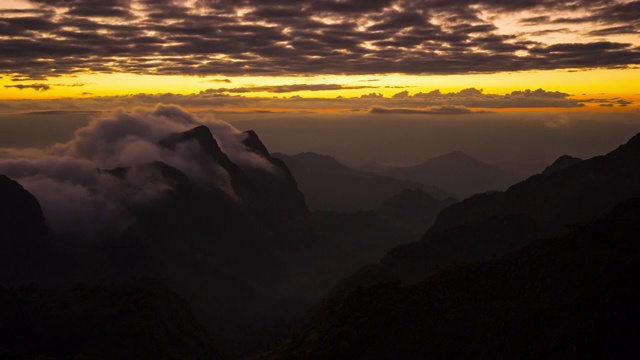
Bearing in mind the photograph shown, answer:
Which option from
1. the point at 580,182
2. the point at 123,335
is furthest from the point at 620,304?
Answer: the point at 580,182

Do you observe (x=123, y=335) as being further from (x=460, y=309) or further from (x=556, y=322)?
(x=556, y=322)

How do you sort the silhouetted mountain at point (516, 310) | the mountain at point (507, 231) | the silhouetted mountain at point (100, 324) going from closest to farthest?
the silhouetted mountain at point (516, 310)
the silhouetted mountain at point (100, 324)
the mountain at point (507, 231)

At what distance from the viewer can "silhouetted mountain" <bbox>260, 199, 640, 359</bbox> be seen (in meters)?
68.0

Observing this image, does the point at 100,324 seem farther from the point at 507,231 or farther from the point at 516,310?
the point at 507,231

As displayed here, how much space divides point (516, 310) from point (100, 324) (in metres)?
88.8

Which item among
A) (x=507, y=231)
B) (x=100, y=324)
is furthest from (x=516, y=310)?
(x=507, y=231)

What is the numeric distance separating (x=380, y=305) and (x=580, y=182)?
134927 mm

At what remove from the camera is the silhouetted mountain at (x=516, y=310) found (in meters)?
68.0

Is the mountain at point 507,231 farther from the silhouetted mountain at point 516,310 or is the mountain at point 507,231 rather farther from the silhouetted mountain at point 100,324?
the silhouetted mountain at point 516,310

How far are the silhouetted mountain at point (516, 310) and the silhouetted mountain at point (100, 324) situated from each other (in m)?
35.5

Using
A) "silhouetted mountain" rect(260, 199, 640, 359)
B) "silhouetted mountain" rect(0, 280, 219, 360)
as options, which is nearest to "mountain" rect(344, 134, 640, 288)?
"silhouetted mountain" rect(0, 280, 219, 360)

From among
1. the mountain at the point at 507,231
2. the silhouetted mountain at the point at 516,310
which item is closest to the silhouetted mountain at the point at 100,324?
the silhouetted mountain at the point at 516,310

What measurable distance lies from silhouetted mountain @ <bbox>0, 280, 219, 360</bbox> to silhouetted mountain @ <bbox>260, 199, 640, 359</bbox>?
35.5 m

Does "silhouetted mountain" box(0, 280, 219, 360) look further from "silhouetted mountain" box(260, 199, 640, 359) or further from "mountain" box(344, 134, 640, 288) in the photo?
"mountain" box(344, 134, 640, 288)
